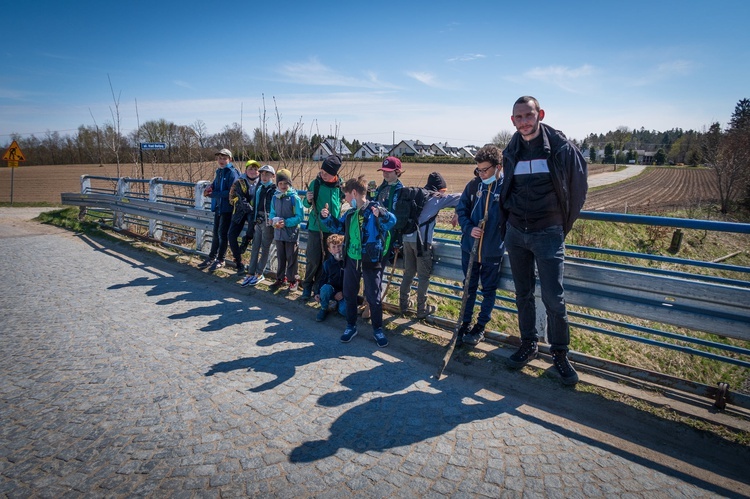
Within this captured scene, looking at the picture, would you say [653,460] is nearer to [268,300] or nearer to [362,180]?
[362,180]

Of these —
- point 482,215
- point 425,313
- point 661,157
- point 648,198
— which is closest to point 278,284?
point 425,313

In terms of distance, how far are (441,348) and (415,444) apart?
1607mm

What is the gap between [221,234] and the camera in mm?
7562

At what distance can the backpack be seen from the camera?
Answer: 16.0 ft

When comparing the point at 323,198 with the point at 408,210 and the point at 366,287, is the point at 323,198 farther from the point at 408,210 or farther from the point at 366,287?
the point at 366,287

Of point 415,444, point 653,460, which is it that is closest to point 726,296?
point 653,460

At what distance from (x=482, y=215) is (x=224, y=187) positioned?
5.01m

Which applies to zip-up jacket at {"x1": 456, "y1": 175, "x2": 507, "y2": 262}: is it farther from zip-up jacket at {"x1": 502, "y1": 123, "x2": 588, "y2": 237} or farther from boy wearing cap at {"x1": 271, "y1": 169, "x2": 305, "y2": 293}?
boy wearing cap at {"x1": 271, "y1": 169, "x2": 305, "y2": 293}

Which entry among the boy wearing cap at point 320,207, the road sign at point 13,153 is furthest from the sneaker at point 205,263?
the road sign at point 13,153

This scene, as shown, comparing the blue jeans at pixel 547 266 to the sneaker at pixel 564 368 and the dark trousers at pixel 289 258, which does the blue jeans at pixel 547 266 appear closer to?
the sneaker at pixel 564 368

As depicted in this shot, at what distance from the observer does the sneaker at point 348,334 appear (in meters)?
4.61

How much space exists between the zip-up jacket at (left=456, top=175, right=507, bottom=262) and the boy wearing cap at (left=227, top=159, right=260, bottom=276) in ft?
13.0

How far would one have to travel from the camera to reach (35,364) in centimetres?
398

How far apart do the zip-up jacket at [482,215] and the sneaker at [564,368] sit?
1.11m
